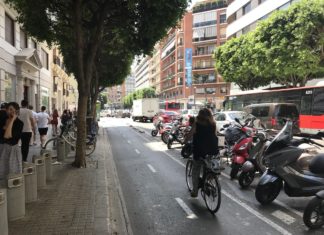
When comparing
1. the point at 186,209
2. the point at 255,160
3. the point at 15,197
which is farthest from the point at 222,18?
the point at 15,197

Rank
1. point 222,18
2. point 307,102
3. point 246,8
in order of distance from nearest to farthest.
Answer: point 307,102 → point 246,8 → point 222,18

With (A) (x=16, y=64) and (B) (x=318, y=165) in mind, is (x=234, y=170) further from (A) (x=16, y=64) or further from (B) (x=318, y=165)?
(A) (x=16, y=64)

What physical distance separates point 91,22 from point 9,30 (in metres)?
9.34

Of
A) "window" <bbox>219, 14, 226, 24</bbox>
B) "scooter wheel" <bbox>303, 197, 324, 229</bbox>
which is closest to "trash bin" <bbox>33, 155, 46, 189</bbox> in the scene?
"scooter wheel" <bbox>303, 197, 324, 229</bbox>

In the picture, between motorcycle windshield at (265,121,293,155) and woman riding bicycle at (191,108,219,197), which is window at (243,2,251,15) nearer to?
motorcycle windshield at (265,121,293,155)

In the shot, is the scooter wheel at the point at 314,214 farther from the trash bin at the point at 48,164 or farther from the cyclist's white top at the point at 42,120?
the cyclist's white top at the point at 42,120

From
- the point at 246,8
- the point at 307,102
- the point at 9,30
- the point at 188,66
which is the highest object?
the point at 246,8

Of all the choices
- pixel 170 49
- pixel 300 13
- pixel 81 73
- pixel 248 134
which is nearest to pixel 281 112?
pixel 300 13

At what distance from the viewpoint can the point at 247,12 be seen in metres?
45.8

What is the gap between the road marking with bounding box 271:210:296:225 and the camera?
5.91m

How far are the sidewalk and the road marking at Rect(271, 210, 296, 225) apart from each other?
2.52 meters

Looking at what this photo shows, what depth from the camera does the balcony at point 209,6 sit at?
3071 inches

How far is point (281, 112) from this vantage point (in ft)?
68.6

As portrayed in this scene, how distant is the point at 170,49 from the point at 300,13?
75.6 meters
